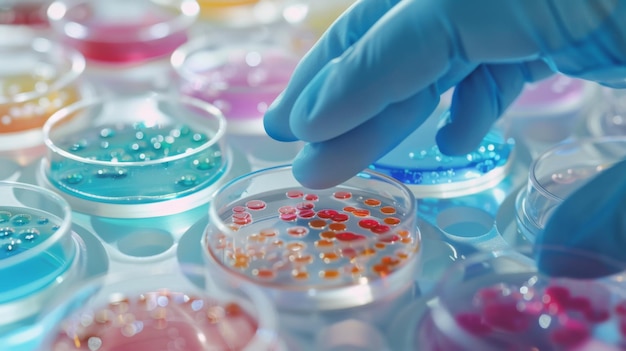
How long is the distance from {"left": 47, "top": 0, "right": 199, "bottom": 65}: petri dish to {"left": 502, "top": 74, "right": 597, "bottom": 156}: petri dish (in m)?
0.98

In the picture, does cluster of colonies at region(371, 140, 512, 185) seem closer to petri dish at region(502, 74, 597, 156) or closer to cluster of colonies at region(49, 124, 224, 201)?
petri dish at region(502, 74, 597, 156)

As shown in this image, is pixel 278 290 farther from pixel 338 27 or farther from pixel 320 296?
pixel 338 27

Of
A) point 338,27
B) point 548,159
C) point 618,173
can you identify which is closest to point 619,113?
point 548,159

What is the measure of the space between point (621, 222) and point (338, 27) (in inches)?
24.5

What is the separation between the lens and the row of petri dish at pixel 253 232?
128cm

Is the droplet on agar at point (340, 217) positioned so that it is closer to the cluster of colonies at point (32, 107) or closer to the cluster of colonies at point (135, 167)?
the cluster of colonies at point (135, 167)

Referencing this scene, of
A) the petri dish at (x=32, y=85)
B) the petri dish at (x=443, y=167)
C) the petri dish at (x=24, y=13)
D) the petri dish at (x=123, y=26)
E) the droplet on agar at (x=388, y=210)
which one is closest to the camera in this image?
the droplet on agar at (x=388, y=210)

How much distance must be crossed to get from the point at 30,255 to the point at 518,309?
820 mm

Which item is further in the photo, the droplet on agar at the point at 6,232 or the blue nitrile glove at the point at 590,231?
the droplet on agar at the point at 6,232

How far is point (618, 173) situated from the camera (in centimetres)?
146

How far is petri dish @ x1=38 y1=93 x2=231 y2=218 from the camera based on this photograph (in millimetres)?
1688

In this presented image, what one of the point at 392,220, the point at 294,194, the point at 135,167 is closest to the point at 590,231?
the point at 392,220

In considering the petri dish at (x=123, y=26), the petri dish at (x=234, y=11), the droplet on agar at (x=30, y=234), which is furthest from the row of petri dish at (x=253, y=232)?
the petri dish at (x=234, y=11)

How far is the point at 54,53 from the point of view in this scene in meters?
2.25
